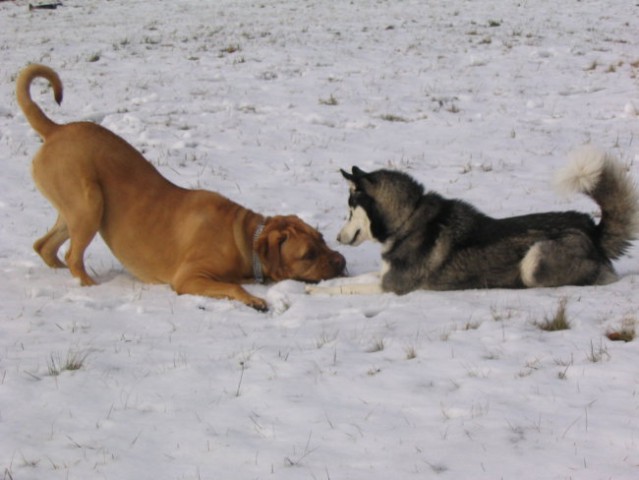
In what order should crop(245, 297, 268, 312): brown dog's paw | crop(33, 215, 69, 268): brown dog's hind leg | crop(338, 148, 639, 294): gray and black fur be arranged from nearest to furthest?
crop(245, 297, 268, 312): brown dog's paw, crop(338, 148, 639, 294): gray and black fur, crop(33, 215, 69, 268): brown dog's hind leg

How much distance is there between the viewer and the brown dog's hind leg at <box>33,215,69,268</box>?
22.6 ft

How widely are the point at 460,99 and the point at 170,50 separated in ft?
26.2

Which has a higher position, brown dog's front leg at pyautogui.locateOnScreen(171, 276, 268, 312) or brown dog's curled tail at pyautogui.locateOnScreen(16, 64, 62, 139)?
brown dog's curled tail at pyautogui.locateOnScreen(16, 64, 62, 139)

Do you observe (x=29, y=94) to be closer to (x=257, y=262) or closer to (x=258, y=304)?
(x=257, y=262)

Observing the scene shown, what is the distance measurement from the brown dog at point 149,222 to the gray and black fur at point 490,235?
21.7 inches

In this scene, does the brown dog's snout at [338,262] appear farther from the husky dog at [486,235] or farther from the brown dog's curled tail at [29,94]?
the brown dog's curled tail at [29,94]

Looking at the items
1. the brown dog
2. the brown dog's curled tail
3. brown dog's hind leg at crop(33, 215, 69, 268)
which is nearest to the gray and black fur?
the brown dog

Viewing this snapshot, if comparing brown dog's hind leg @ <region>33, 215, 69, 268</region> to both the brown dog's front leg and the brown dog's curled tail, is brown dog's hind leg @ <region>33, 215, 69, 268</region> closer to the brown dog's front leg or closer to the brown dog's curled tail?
the brown dog's curled tail

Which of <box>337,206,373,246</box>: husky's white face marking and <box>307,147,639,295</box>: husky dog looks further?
<box>337,206,373,246</box>: husky's white face marking

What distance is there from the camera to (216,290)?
615 cm

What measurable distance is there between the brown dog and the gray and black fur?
0.55 metres

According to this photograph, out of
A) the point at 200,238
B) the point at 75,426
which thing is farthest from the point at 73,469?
the point at 200,238

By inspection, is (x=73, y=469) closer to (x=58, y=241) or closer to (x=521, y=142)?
(x=58, y=241)

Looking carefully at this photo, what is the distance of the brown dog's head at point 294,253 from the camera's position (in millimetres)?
6617
